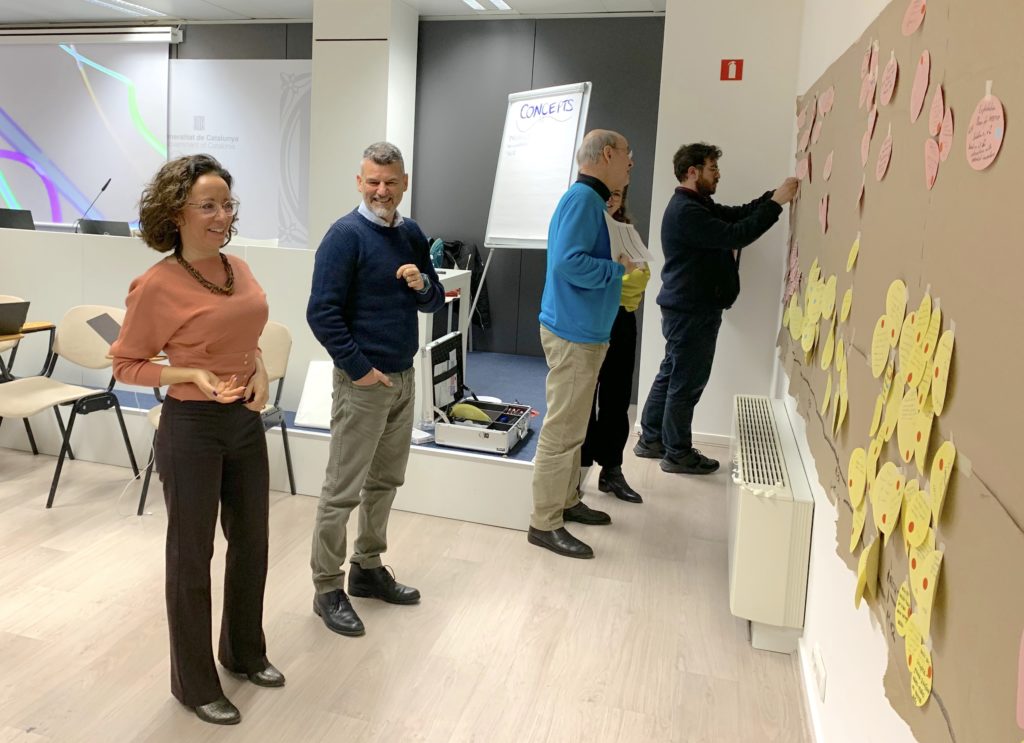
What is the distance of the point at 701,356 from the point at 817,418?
1886mm

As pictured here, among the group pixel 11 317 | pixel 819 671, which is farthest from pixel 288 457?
pixel 819 671

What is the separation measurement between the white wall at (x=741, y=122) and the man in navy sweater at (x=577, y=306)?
170 centimetres

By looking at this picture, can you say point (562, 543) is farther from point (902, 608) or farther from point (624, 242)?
point (902, 608)

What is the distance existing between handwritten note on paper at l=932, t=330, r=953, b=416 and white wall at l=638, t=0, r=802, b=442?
341 centimetres

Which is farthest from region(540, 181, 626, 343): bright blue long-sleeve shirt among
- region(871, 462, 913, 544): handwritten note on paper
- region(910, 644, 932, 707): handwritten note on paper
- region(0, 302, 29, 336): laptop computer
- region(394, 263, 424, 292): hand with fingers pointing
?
region(0, 302, 29, 336): laptop computer

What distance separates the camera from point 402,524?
3436 mm

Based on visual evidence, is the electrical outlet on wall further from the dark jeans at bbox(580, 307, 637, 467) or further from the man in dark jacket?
the man in dark jacket

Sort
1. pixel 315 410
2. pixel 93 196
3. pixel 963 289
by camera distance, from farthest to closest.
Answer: pixel 93 196 < pixel 315 410 < pixel 963 289

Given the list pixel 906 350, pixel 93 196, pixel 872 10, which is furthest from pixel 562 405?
pixel 93 196

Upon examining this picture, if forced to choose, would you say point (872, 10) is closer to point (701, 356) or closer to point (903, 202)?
point (903, 202)

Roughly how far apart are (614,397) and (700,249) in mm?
821

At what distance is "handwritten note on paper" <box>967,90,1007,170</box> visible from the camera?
2.95 feet

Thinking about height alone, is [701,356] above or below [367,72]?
below

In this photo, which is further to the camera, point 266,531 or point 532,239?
point 532,239
